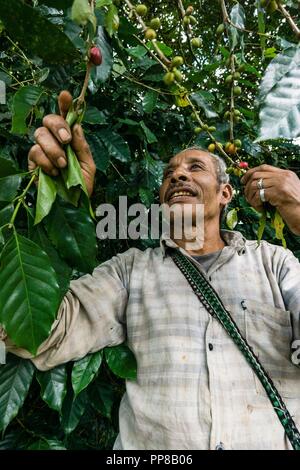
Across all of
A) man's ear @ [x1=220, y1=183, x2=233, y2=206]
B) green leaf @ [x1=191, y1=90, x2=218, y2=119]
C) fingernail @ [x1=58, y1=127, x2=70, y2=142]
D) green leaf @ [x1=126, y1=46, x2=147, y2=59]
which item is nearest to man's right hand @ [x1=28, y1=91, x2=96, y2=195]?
fingernail @ [x1=58, y1=127, x2=70, y2=142]

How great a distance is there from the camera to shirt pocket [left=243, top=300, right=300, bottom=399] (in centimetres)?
123

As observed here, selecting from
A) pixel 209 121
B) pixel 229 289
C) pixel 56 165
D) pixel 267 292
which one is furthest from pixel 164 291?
pixel 209 121

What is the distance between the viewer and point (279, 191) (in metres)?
1.13

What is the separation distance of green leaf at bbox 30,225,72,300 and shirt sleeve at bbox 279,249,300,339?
0.69 meters

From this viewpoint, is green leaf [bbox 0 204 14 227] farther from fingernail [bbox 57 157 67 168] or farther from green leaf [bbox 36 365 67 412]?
green leaf [bbox 36 365 67 412]

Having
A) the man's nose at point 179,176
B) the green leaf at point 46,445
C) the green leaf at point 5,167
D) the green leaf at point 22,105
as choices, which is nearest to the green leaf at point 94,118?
the man's nose at point 179,176

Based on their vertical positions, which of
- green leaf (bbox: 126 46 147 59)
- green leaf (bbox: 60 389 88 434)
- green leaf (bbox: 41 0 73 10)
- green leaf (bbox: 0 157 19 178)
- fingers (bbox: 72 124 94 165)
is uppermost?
green leaf (bbox: 126 46 147 59)

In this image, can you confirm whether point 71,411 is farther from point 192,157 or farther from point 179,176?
point 192,157

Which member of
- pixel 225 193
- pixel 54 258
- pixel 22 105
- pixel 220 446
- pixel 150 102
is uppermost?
pixel 150 102

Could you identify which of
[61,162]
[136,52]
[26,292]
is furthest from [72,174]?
[136,52]

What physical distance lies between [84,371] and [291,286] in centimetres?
68

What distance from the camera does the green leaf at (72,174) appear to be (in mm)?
789

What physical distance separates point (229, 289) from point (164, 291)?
208 millimetres
